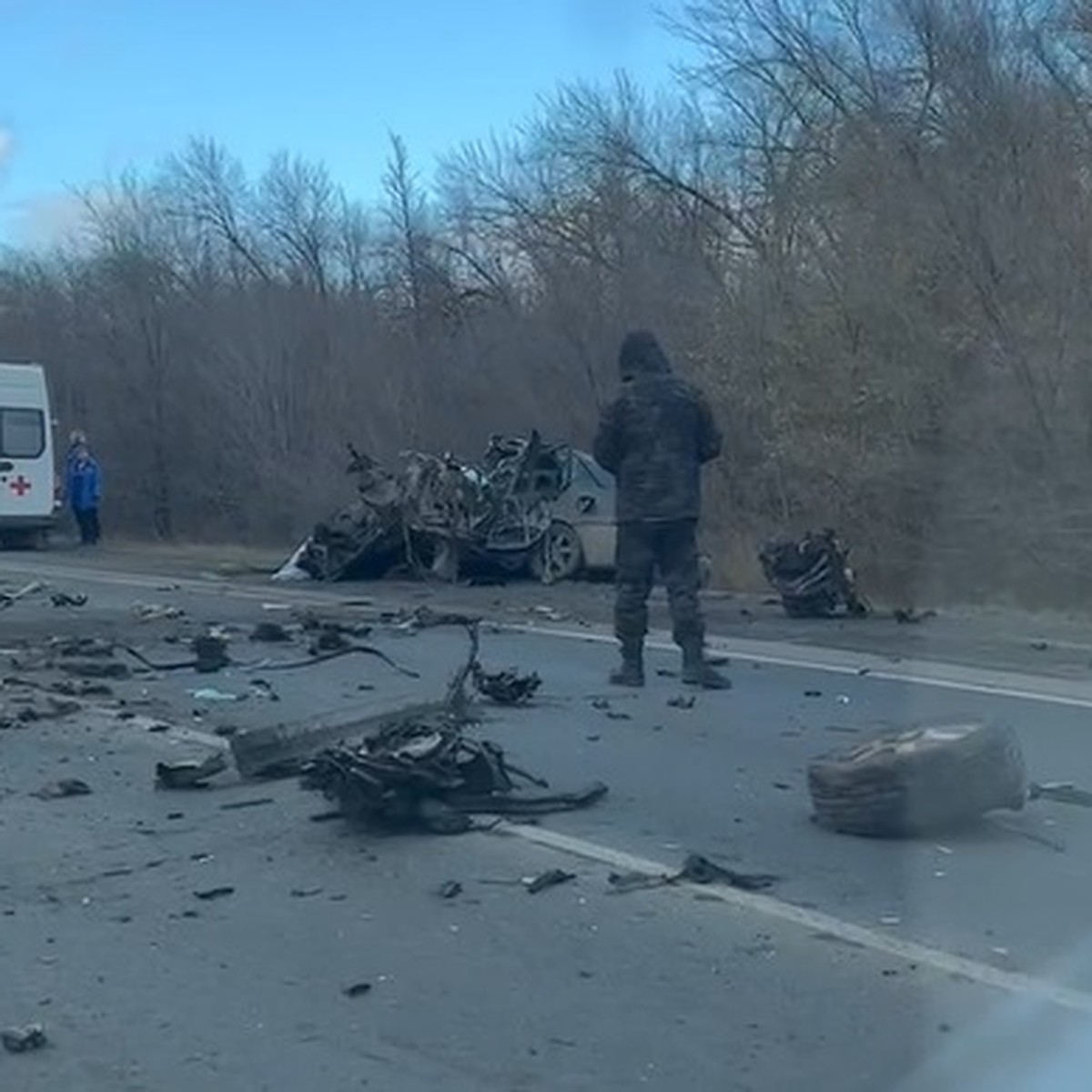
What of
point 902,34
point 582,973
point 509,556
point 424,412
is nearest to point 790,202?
point 902,34

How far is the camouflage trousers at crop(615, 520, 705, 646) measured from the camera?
43.4 ft

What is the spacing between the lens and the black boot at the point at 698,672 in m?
13.3

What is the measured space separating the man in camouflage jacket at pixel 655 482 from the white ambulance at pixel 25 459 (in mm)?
22804

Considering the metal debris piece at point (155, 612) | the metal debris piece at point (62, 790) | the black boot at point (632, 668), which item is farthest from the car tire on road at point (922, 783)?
the metal debris piece at point (155, 612)

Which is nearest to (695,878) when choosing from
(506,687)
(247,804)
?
(247,804)

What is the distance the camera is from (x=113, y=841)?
877 cm

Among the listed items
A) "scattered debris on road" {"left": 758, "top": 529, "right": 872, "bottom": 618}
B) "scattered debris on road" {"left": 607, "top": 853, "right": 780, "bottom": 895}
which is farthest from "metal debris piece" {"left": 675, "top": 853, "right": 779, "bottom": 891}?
"scattered debris on road" {"left": 758, "top": 529, "right": 872, "bottom": 618}

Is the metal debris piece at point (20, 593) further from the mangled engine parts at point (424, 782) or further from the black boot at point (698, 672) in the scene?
the mangled engine parts at point (424, 782)

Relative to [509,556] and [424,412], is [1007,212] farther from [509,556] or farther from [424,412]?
[424,412]

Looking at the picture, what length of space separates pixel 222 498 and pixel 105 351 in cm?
610

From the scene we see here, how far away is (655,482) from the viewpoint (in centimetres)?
1316

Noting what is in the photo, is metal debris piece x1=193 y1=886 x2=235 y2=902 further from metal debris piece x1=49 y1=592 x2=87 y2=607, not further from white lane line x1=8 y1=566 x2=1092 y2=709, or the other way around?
metal debris piece x1=49 y1=592 x2=87 y2=607

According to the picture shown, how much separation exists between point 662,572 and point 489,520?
10810 mm

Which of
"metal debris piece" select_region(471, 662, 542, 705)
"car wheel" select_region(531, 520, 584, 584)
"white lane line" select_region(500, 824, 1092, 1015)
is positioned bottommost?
"white lane line" select_region(500, 824, 1092, 1015)
